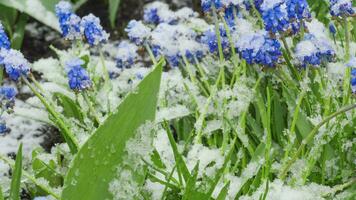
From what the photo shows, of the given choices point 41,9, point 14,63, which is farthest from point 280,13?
Result: point 41,9

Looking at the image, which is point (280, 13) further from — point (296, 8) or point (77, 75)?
point (77, 75)

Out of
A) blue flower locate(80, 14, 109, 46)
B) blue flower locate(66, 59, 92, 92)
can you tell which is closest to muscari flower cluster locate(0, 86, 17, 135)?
blue flower locate(66, 59, 92, 92)

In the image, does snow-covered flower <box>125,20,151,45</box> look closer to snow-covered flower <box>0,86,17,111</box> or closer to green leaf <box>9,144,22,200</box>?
snow-covered flower <box>0,86,17,111</box>

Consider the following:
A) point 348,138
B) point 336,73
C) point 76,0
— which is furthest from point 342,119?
point 76,0

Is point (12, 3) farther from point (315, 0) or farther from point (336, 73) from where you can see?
point (336, 73)

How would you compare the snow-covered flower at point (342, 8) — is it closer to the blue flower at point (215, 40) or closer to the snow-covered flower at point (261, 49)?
the snow-covered flower at point (261, 49)
